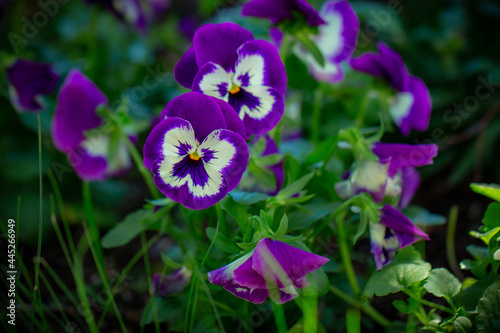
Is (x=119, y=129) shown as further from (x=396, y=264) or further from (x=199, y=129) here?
(x=396, y=264)

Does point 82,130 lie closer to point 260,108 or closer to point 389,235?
point 260,108

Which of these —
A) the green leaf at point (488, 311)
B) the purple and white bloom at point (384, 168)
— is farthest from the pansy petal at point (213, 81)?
the green leaf at point (488, 311)

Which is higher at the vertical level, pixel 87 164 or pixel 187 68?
pixel 187 68

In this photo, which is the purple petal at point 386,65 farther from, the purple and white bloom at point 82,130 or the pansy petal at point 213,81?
the purple and white bloom at point 82,130

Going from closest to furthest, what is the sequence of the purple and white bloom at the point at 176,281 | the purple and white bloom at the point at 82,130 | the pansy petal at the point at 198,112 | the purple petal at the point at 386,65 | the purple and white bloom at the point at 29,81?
the pansy petal at the point at 198,112 < the purple and white bloom at the point at 176,281 < the purple petal at the point at 386,65 < the purple and white bloom at the point at 82,130 < the purple and white bloom at the point at 29,81

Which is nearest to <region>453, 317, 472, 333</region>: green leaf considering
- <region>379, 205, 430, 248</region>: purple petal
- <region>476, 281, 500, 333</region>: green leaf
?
<region>476, 281, 500, 333</region>: green leaf

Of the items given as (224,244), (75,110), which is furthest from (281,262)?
(75,110)
